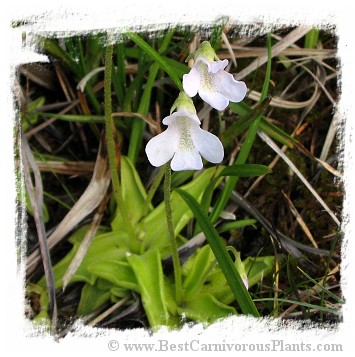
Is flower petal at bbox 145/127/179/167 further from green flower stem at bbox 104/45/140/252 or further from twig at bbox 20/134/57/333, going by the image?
twig at bbox 20/134/57/333

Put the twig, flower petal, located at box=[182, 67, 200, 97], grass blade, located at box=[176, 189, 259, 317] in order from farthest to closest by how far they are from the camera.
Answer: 1. the twig
2. grass blade, located at box=[176, 189, 259, 317]
3. flower petal, located at box=[182, 67, 200, 97]

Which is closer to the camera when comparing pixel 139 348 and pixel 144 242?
pixel 139 348

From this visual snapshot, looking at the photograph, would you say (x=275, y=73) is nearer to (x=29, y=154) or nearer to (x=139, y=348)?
(x=29, y=154)

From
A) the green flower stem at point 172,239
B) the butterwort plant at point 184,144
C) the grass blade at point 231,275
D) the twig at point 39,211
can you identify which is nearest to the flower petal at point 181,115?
the butterwort plant at point 184,144

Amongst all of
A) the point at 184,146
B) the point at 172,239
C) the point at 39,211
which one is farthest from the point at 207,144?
the point at 39,211

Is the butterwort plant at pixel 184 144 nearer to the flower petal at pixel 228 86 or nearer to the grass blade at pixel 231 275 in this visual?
the flower petal at pixel 228 86

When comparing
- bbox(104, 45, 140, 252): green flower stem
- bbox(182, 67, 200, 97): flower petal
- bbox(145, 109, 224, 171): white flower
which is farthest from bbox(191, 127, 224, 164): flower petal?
bbox(104, 45, 140, 252): green flower stem

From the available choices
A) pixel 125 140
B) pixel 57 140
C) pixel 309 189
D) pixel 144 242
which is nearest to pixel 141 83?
pixel 125 140

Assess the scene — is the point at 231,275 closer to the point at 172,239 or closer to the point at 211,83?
the point at 172,239
